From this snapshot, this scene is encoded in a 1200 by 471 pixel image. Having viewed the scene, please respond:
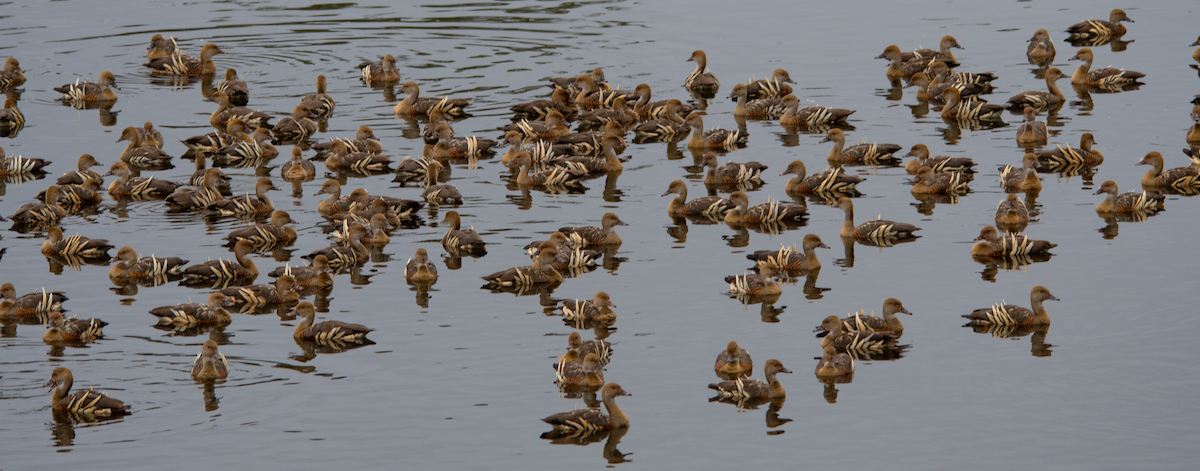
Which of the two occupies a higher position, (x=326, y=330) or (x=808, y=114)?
(x=808, y=114)

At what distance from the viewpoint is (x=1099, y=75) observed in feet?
101

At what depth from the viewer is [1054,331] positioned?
16672 mm

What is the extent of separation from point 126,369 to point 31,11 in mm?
31295

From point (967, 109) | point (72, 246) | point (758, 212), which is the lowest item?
point (72, 246)

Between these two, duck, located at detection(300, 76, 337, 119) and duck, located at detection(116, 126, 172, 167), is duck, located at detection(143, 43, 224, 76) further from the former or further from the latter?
duck, located at detection(116, 126, 172, 167)

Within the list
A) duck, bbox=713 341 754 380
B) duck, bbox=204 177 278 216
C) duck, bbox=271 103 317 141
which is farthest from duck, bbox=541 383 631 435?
duck, bbox=271 103 317 141

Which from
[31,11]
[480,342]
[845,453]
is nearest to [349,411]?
[480,342]

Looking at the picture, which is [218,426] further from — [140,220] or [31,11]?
[31,11]

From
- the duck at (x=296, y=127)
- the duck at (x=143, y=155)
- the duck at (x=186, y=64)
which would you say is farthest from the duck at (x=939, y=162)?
the duck at (x=186, y=64)

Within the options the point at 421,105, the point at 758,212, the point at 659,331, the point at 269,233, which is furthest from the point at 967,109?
the point at 269,233

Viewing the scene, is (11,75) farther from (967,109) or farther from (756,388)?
(756,388)

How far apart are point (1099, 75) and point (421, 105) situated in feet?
48.3

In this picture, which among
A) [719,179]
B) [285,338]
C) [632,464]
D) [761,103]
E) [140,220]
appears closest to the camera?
[632,464]

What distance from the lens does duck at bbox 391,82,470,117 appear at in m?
29.3
